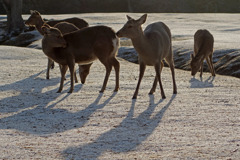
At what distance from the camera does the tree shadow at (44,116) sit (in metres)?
6.95

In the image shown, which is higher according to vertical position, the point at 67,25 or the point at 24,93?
the point at 67,25

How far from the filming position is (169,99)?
30.3 ft

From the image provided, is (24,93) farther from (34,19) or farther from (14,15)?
(14,15)

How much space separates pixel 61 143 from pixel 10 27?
2236 centimetres

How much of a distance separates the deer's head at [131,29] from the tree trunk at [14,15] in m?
18.9

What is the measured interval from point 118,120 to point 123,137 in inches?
43.2

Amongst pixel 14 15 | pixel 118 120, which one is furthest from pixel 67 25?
pixel 14 15

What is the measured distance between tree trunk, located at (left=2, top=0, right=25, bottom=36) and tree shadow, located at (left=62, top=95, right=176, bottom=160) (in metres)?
20.4

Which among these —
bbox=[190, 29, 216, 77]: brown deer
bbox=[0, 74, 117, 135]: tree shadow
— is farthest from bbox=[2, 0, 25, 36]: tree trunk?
bbox=[0, 74, 117, 135]: tree shadow

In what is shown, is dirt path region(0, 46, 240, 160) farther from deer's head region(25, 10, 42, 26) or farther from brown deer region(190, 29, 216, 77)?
deer's head region(25, 10, 42, 26)

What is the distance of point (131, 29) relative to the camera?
8.80m

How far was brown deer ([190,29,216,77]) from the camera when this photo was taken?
40.1ft

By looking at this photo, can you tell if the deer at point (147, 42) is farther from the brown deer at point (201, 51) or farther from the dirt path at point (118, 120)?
the brown deer at point (201, 51)

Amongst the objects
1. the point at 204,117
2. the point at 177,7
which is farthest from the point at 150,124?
the point at 177,7
